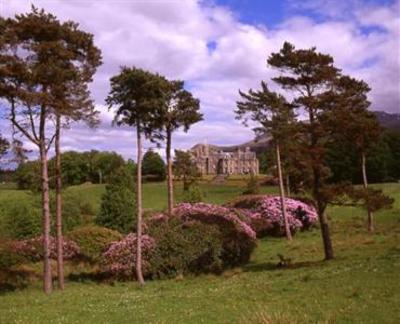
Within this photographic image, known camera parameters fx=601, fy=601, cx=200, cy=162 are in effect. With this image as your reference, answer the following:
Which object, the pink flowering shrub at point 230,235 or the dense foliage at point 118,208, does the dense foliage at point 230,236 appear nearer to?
the pink flowering shrub at point 230,235

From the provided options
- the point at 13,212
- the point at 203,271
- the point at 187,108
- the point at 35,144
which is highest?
the point at 187,108

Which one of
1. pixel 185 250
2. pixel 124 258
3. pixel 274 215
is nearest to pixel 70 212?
pixel 274 215

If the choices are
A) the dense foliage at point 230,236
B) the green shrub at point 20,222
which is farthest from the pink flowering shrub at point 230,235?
the green shrub at point 20,222

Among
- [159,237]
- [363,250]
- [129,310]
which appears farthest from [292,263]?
[129,310]

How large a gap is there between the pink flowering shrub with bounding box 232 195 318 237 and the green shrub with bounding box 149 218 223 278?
10902mm

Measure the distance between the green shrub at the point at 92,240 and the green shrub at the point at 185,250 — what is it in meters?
4.15

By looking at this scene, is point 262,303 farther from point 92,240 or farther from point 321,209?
point 92,240

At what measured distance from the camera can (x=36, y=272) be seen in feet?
101

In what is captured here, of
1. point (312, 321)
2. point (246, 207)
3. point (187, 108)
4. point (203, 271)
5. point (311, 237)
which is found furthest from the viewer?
point (246, 207)

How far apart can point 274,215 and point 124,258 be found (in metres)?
17.4

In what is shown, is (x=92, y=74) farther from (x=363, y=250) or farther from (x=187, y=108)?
(x=363, y=250)

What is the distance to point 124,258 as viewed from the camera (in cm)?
2931

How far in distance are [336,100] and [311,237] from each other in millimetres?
16440

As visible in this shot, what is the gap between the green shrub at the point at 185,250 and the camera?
28953 mm
